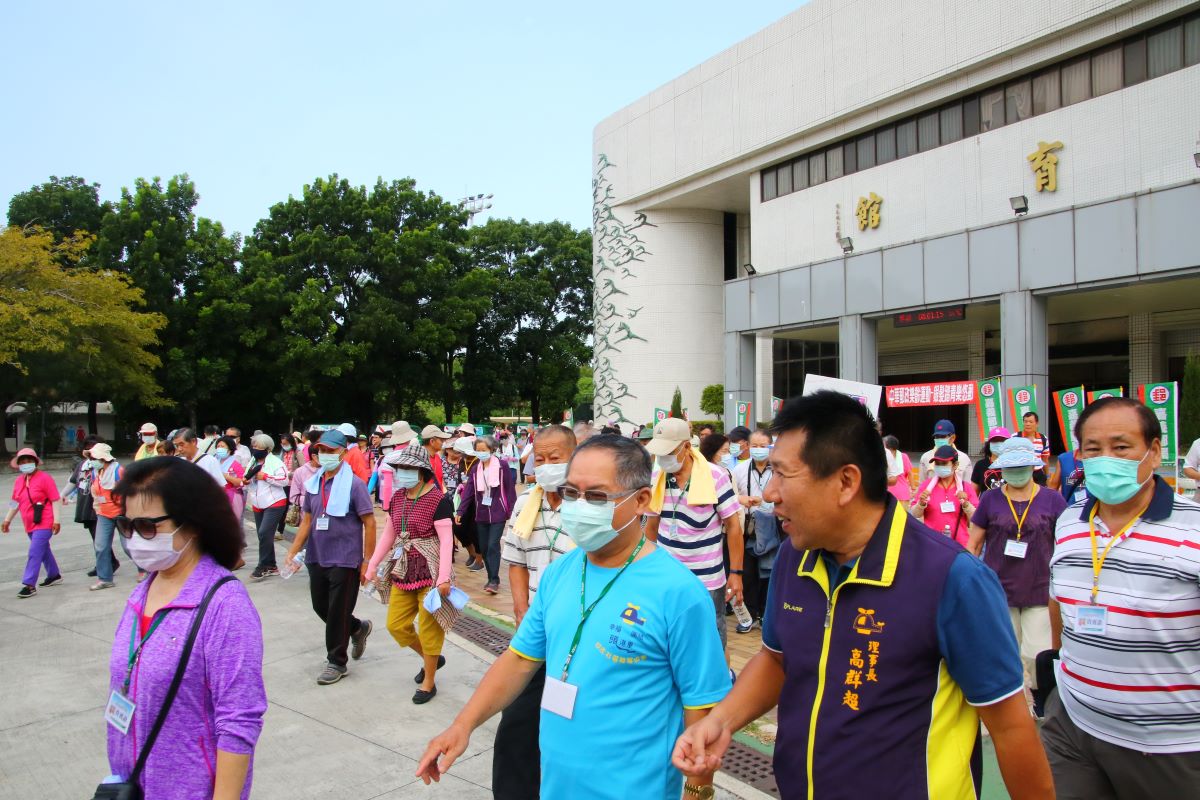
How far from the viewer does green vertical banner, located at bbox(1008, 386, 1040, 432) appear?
41.5ft

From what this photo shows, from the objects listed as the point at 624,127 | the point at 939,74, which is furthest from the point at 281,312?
the point at 939,74

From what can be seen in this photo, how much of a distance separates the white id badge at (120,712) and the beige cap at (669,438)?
3238mm

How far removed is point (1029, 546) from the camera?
4797mm

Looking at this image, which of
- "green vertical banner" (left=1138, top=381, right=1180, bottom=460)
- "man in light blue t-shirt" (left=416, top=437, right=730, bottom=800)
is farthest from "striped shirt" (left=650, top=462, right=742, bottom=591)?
"green vertical banner" (left=1138, top=381, right=1180, bottom=460)

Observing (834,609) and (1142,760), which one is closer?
(834,609)

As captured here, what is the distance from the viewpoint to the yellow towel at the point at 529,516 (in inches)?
170

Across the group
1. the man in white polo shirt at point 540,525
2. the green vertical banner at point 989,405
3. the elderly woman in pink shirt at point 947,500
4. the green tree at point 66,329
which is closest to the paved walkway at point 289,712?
the man in white polo shirt at point 540,525

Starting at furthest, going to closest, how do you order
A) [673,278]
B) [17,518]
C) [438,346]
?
1. [438,346]
2. [673,278]
3. [17,518]

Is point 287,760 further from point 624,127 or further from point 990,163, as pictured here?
point 624,127

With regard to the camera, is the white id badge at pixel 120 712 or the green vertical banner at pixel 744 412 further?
the green vertical banner at pixel 744 412

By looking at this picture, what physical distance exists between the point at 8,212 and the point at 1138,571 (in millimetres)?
47908

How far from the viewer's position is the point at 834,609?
78.7 inches

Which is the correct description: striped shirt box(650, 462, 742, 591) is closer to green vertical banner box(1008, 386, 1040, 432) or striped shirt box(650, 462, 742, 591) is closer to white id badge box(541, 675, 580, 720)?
white id badge box(541, 675, 580, 720)

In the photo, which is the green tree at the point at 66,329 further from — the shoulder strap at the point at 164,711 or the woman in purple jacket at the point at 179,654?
the shoulder strap at the point at 164,711
